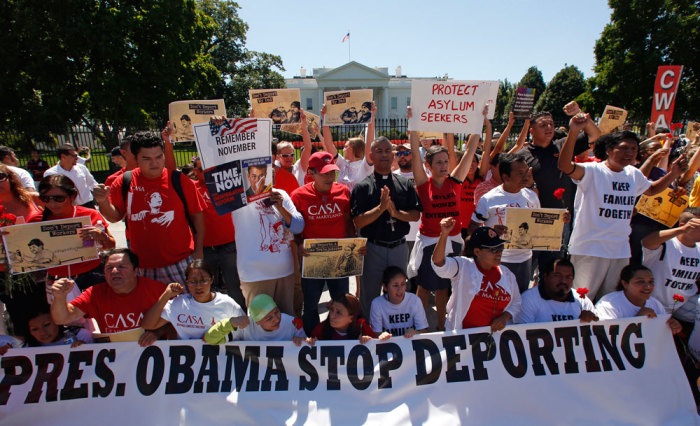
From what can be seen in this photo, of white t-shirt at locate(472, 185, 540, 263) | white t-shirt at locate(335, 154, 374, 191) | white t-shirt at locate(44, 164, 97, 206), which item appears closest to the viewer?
white t-shirt at locate(472, 185, 540, 263)

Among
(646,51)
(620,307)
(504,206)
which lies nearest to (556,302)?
(620,307)

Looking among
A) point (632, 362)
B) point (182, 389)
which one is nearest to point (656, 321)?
point (632, 362)

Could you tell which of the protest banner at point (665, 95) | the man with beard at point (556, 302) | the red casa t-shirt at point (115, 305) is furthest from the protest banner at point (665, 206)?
the protest banner at point (665, 95)

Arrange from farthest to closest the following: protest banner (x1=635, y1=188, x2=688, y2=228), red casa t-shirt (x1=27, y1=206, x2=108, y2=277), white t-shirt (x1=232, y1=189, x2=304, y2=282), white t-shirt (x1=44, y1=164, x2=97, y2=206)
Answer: white t-shirt (x1=44, y1=164, x2=97, y2=206), protest banner (x1=635, y1=188, x2=688, y2=228), white t-shirt (x1=232, y1=189, x2=304, y2=282), red casa t-shirt (x1=27, y1=206, x2=108, y2=277)

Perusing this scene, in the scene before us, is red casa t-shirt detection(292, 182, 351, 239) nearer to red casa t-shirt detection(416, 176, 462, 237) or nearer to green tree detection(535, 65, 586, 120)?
red casa t-shirt detection(416, 176, 462, 237)

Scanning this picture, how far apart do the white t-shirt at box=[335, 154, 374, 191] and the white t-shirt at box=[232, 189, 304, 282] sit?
6.25 ft

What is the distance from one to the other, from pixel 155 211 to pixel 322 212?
4.75ft

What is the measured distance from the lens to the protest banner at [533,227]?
3.51 meters

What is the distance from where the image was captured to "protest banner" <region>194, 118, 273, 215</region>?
3432 mm

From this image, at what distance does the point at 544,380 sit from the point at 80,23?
22.4 meters

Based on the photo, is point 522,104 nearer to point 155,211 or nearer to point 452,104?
point 452,104

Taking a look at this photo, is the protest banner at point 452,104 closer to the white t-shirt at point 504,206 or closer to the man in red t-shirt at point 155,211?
the white t-shirt at point 504,206

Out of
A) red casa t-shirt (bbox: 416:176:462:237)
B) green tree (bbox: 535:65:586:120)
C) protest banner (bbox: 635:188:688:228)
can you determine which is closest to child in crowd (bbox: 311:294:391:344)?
red casa t-shirt (bbox: 416:176:462:237)

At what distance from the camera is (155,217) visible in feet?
11.3
